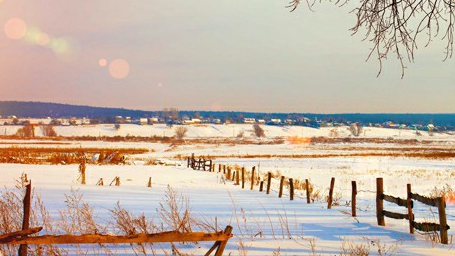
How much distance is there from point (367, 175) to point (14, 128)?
6803 inches

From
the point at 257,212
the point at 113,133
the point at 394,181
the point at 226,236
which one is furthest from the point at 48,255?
the point at 113,133

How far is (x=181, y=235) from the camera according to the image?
14.7 ft

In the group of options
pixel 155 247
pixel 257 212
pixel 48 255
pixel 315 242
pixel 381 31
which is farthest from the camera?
pixel 257 212

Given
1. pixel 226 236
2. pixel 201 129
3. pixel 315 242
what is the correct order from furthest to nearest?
pixel 201 129 → pixel 315 242 → pixel 226 236

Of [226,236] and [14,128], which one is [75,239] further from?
[14,128]

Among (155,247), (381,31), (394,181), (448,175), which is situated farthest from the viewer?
(448,175)

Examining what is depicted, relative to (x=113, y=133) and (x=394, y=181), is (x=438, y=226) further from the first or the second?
(x=113, y=133)

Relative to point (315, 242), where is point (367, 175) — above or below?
below

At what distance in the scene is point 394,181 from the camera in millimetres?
34438

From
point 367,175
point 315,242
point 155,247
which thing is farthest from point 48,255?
point 367,175

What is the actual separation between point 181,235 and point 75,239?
42.2 inches

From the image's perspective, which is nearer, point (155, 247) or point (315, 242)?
point (155, 247)

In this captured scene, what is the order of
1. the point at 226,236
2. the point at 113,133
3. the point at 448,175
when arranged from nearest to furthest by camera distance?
the point at 226,236 < the point at 448,175 < the point at 113,133

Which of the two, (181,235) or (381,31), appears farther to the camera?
(381,31)
